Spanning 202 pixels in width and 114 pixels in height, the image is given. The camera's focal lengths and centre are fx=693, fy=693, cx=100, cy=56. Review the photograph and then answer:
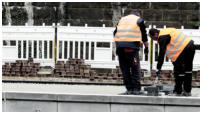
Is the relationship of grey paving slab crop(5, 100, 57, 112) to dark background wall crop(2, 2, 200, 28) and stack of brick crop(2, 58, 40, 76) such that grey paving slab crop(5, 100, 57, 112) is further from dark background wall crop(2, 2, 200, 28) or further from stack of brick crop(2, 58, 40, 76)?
dark background wall crop(2, 2, 200, 28)

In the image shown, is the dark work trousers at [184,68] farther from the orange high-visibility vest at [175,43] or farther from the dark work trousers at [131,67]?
the dark work trousers at [131,67]

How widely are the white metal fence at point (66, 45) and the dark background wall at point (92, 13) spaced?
75.9 inches

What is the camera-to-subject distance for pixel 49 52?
1580 cm

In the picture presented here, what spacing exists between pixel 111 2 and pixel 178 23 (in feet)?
5.95

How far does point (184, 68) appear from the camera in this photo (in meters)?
10.2

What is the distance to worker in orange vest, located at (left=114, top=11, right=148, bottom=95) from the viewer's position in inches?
397

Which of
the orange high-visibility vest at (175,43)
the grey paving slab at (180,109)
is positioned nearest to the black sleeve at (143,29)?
the orange high-visibility vest at (175,43)

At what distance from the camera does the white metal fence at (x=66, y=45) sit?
15406mm

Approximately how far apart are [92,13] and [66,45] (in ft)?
7.62

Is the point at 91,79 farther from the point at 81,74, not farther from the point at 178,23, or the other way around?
the point at 178,23

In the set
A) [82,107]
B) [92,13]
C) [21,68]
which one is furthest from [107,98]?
[92,13]

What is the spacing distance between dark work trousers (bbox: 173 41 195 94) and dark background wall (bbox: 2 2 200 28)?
7526 millimetres

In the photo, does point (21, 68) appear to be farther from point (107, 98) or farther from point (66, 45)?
point (107, 98)

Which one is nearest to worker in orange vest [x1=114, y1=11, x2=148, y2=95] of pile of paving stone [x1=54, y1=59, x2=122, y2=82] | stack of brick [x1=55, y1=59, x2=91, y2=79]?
pile of paving stone [x1=54, y1=59, x2=122, y2=82]
